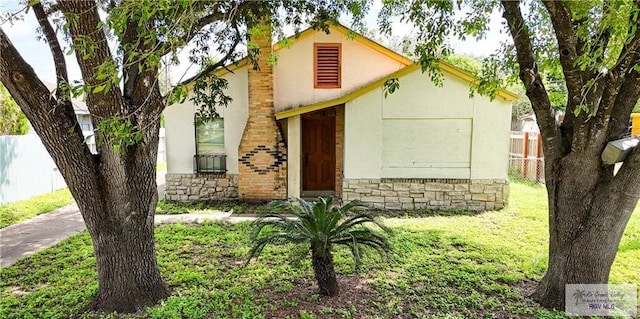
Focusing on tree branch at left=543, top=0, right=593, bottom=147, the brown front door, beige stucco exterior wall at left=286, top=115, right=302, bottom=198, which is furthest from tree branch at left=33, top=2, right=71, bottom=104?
the brown front door

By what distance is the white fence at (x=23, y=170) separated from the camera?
9875 millimetres

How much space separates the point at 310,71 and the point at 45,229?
7432 millimetres

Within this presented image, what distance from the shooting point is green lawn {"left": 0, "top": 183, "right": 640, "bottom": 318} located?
159 inches

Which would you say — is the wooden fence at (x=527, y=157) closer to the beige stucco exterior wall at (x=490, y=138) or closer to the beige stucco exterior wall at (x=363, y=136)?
the beige stucco exterior wall at (x=490, y=138)

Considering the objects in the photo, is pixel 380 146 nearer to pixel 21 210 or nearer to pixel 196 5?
pixel 196 5

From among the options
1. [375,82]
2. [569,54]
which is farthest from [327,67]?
[569,54]

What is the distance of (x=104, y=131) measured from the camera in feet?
10.1

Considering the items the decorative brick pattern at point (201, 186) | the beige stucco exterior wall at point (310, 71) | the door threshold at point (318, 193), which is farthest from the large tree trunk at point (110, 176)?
the door threshold at point (318, 193)

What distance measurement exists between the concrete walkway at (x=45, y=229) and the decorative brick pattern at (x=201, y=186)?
4.71ft

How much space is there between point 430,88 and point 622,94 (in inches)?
216

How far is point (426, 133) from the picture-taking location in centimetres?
919

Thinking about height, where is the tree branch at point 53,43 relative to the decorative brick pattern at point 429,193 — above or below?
above

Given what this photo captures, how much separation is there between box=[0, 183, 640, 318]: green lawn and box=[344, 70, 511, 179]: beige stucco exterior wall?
212cm

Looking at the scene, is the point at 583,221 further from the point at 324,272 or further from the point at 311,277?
the point at 311,277
